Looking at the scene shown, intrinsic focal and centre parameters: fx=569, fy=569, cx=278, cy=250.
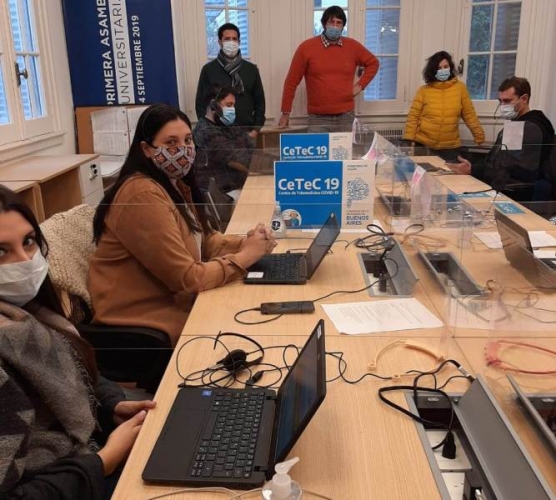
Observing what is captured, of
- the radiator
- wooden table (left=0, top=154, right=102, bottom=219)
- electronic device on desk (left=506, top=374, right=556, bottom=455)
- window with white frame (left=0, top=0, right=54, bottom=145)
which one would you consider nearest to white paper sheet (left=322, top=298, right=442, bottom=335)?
electronic device on desk (left=506, top=374, right=556, bottom=455)

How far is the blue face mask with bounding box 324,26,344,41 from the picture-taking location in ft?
15.5

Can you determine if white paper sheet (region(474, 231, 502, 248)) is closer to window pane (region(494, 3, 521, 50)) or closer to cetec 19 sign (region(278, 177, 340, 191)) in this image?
cetec 19 sign (region(278, 177, 340, 191))

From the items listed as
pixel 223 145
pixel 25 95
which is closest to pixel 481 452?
pixel 223 145

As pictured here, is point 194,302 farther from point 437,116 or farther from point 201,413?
point 437,116

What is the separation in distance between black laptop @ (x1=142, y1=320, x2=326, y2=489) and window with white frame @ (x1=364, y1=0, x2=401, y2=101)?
A: 15.4 ft

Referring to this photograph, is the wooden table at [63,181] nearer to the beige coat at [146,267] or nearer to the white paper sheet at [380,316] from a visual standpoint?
the beige coat at [146,267]

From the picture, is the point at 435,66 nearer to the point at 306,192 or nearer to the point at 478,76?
the point at 478,76

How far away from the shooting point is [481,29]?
5043 millimetres

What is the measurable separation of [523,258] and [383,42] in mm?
4187

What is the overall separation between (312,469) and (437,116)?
4345 millimetres

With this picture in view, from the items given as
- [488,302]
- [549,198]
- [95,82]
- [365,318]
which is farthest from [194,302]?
[95,82]

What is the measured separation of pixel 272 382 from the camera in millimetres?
1291

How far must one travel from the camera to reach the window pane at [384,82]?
17.6 feet

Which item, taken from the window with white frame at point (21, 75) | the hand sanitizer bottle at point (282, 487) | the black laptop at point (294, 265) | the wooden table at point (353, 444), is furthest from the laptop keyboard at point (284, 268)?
the window with white frame at point (21, 75)
